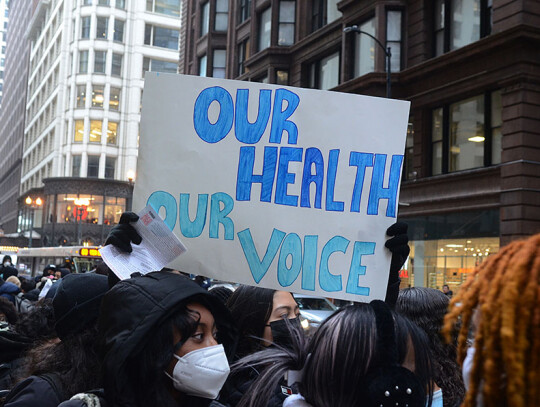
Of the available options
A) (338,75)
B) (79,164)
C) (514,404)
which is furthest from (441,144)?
(79,164)

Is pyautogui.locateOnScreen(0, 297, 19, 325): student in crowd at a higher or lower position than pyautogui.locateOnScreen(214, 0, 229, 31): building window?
lower

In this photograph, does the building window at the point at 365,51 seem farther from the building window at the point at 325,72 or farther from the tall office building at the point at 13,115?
the tall office building at the point at 13,115

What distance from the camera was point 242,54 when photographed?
37406 mm

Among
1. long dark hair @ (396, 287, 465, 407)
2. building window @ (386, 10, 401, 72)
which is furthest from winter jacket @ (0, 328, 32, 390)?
building window @ (386, 10, 401, 72)

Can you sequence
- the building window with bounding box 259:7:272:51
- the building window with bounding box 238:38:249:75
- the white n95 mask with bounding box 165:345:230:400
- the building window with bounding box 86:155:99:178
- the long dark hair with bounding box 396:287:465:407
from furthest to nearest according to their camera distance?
1. the building window with bounding box 86:155:99:178
2. the building window with bounding box 238:38:249:75
3. the building window with bounding box 259:7:272:51
4. the long dark hair with bounding box 396:287:465:407
5. the white n95 mask with bounding box 165:345:230:400

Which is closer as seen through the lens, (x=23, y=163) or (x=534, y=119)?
(x=534, y=119)

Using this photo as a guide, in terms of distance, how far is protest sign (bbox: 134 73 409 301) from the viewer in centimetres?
337

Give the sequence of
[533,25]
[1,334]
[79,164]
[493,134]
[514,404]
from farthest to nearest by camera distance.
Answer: [79,164] → [493,134] → [533,25] → [1,334] → [514,404]

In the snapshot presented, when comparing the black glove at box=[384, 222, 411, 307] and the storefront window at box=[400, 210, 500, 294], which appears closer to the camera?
the black glove at box=[384, 222, 411, 307]

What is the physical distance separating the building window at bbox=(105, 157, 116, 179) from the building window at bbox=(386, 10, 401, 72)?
147 feet

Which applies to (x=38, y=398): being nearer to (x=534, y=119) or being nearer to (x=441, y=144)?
(x=534, y=119)

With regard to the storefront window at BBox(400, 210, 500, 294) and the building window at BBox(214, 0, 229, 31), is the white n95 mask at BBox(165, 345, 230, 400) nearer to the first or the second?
the storefront window at BBox(400, 210, 500, 294)

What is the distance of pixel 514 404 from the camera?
1404 millimetres

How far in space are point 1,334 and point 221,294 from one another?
1.72 metres
